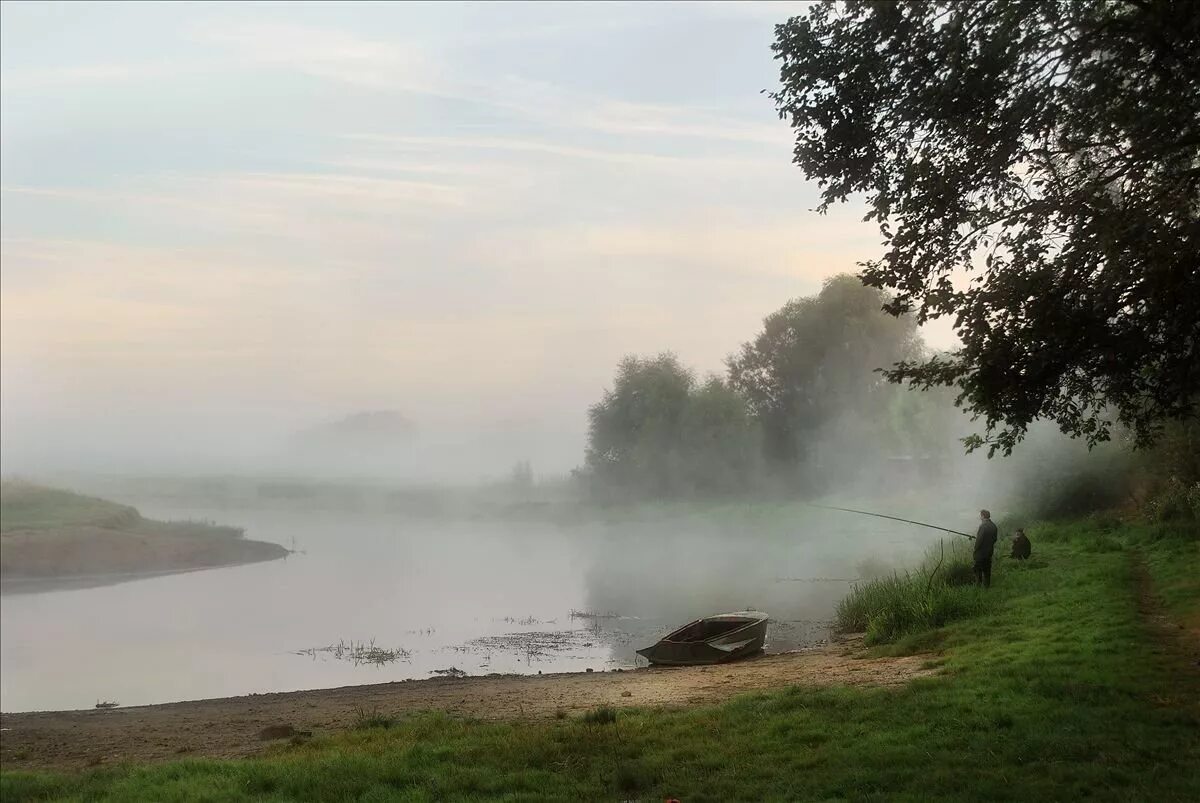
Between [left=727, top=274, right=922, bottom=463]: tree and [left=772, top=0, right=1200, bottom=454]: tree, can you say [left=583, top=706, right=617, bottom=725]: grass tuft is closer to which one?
[left=772, top=0, right=1200, bottom=454]: tree

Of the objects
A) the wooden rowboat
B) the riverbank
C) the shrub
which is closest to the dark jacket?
the wooden rowboat

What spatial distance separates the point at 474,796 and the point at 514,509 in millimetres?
82840

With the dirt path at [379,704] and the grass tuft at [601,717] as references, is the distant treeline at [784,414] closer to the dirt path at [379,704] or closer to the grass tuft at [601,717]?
the dirt path at [379,704]

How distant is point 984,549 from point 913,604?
281 centimetres

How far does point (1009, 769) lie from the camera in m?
7.99

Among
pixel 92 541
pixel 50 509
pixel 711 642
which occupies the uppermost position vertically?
pixel 50 509

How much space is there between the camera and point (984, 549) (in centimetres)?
2012

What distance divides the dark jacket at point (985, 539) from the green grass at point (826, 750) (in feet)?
19.1

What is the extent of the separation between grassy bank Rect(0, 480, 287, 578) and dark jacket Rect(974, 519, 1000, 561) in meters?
41.7

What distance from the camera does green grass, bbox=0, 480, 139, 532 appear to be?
1969 inches

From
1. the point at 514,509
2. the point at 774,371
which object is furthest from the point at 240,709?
the point at 514,509

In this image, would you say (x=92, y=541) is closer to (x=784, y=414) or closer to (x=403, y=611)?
(x=403, y=611)

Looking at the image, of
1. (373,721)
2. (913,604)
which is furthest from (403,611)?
(373,721)

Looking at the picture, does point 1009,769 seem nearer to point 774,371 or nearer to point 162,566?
→ point 162,566
